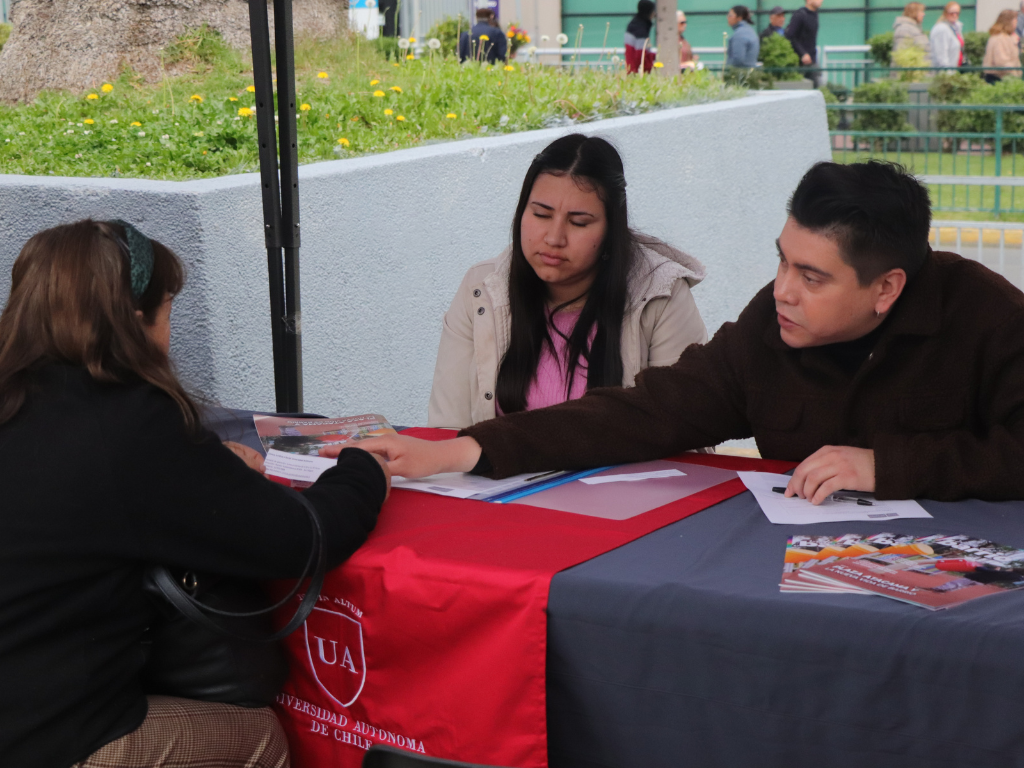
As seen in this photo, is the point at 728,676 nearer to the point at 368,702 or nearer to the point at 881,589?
the point at 881,589

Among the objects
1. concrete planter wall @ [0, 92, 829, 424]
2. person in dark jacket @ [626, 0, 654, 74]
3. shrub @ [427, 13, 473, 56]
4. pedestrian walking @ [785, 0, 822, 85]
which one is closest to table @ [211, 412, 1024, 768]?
concrete planter wall @ [0, 92, 829, 424]

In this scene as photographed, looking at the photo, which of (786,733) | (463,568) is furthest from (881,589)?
(463,568)

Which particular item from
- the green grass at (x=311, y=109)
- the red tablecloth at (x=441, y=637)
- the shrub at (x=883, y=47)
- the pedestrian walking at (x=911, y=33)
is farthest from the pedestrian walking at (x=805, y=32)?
the red tablecloth at (x=441, y=637)

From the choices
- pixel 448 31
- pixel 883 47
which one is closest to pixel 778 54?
pixel 883 47

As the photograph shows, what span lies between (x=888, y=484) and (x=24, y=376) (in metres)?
1.47

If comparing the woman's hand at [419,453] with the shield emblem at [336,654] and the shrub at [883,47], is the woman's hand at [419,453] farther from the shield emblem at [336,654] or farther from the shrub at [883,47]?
the shrub at [883,47]

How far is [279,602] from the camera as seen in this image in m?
1.83

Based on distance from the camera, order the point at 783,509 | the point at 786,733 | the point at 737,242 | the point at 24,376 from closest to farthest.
A: 1. the point at 786,733
2. the point at 24,376
3. the point at 783,509
4. the point at 737,242

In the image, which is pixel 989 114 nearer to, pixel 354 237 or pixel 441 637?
pixel 354 237

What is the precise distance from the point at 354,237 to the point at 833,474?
2818 millimetres

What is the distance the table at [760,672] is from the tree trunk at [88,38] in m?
6.02

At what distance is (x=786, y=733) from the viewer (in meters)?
1.50

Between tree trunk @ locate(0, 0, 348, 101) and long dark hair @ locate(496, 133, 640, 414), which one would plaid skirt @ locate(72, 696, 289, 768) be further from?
tree trunk @ locate(0, 0, 348, 101)

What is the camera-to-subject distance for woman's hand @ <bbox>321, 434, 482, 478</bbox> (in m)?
2.23
